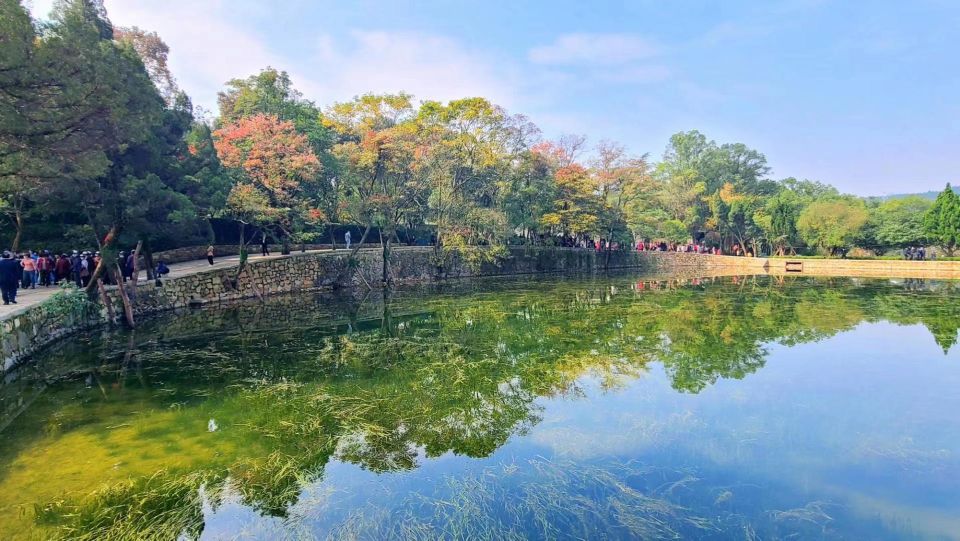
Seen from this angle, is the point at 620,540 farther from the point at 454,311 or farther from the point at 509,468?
the point at 454,311

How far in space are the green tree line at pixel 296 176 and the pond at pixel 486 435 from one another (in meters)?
4.40

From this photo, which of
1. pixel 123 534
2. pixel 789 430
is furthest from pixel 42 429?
pixel 789 430

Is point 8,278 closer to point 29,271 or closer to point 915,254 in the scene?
point 29,271

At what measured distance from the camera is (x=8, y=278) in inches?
453

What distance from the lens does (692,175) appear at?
49594 mm

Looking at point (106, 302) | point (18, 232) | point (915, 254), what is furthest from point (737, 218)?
point (18, 232)

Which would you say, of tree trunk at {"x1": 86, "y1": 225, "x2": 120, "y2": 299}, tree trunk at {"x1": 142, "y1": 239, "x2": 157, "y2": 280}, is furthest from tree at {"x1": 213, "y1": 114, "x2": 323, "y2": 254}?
tree trunk at {"x1": 86, "y1": 225, "x2": 120, "y2": 299}

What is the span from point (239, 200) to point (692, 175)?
43456 mm

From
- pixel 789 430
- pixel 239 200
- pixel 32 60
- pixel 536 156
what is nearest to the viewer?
pixel 789 430

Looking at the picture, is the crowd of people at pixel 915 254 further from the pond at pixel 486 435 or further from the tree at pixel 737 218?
the pond at pixel 486 435

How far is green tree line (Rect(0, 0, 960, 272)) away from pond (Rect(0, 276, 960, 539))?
4.40m

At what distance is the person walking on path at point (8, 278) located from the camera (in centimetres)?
1140

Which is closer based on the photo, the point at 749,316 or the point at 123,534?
the point at 123,534

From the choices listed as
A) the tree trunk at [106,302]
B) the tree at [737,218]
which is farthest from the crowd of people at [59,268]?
the tree at [737,218]
